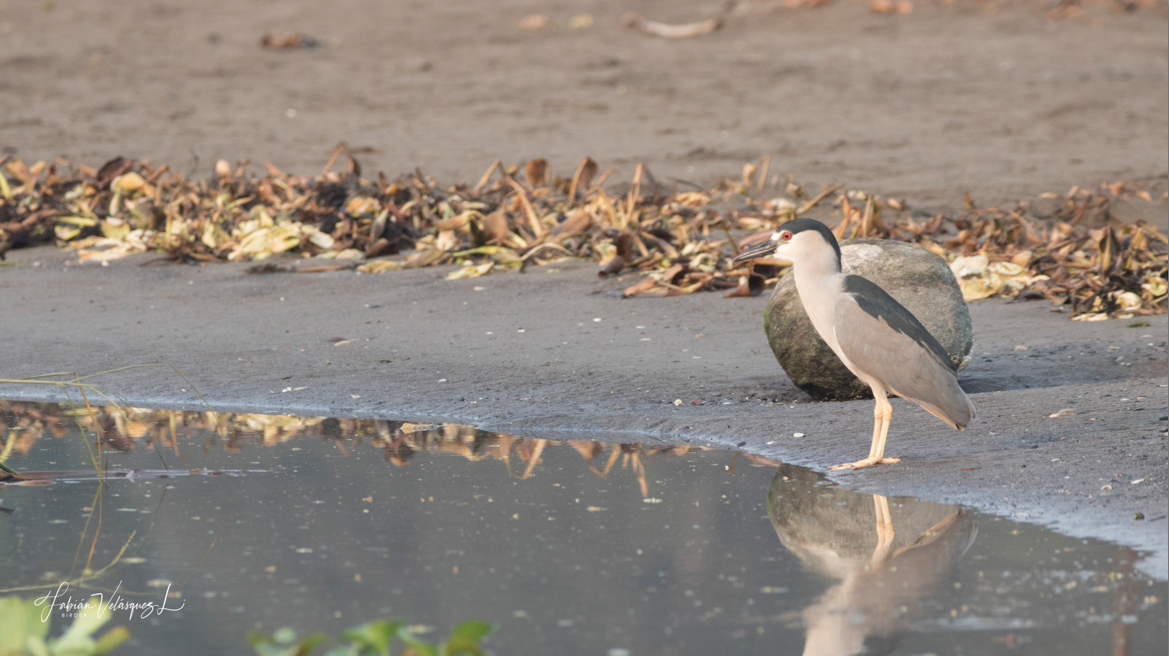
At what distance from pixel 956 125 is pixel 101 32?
11615 millimetres

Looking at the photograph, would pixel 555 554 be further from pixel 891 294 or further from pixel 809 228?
pixel 891 294

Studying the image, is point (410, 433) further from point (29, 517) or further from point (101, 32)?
point (101, 32)

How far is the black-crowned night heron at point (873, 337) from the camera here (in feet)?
15.6

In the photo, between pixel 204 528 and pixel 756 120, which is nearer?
pixel 204 528

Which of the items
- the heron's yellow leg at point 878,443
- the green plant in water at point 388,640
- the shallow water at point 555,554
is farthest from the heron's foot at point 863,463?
the green plant in water at point 388,640

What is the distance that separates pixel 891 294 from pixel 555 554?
263cm

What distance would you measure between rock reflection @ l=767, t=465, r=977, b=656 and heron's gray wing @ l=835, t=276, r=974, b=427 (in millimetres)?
476

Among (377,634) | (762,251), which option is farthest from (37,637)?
(762,251)

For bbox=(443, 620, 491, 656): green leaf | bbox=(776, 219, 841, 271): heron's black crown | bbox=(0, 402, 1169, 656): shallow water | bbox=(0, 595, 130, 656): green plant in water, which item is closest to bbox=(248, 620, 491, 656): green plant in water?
bbox=(443, 620, 491, 656): green leaf

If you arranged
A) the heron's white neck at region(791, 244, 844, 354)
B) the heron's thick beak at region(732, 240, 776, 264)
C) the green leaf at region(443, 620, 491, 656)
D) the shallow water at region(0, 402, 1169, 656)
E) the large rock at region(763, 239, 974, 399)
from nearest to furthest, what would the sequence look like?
the green leaf at region(443, 620, 491, 656) < the shallow water at region(0, 402, 1169, 656) < the heron's white neck at region(791, 244, 844, 354) < the heron's thick beak at region(732, 240, 776, 264) < the large rock at region(763, 239, 974, 399)

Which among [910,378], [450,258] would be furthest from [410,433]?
[450,258]

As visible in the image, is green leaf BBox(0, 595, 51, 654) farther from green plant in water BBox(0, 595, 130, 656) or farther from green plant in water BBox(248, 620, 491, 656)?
green plant in water BBox(248, 620, 491, 656)

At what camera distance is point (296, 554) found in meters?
3.79

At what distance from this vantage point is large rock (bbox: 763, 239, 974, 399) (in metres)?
5.73
